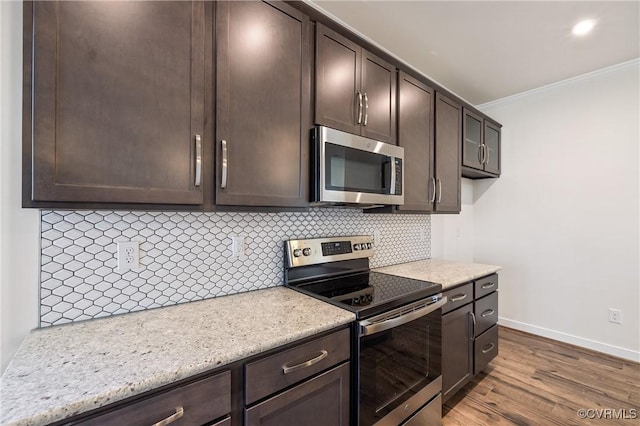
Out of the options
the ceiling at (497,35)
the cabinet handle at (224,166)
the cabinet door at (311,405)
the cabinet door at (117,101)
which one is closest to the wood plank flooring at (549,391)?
the cabinet door at (311,405)

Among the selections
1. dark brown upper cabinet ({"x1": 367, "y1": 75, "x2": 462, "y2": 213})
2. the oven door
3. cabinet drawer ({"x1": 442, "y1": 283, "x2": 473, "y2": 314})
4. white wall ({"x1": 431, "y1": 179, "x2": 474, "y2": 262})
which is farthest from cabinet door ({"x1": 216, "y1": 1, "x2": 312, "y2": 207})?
white wall ({"x1": 431, "y1": 179, "x2": 474, "y2": 262})

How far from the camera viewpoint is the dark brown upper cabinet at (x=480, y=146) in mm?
2662

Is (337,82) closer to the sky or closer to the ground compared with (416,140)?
closer to the sky

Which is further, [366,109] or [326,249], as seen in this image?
[326,249]

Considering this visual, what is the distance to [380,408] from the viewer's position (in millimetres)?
1281

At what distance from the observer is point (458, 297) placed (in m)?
1.86

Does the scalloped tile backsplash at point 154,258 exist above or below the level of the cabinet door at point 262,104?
below

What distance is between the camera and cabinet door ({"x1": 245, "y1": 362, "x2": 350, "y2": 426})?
3.03ft

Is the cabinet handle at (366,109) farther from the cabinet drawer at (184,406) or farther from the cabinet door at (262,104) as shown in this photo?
the cabinet drawer at (184,406)

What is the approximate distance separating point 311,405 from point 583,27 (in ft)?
9.79

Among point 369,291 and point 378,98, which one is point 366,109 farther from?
point 369,291

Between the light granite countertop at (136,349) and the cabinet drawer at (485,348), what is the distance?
59.7 inches

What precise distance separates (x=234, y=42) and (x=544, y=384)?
10.2 ft

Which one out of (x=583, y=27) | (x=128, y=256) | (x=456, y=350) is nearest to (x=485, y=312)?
(x=456, y=350)
